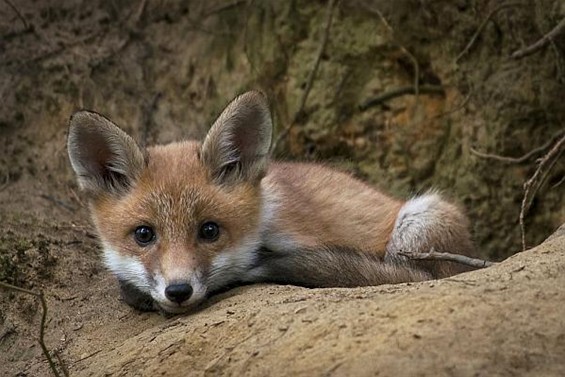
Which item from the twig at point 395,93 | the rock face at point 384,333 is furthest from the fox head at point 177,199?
the twig at point 395,93

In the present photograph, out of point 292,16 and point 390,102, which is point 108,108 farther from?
point 390,102

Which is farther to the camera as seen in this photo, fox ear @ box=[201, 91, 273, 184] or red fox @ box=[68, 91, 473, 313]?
fox ear @ box=[201, 91, 273, 184]

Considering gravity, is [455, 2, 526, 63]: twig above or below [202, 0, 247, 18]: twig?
below

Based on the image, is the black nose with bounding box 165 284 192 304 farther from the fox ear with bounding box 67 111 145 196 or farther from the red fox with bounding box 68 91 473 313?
the fox ear with bounding box 67 111 145 196

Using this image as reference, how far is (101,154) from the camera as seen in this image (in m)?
4.47

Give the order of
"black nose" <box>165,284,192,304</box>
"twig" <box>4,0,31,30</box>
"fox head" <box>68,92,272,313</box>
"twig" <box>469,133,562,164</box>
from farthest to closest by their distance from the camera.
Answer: "twig" <box>4,0,31,30</box> < "twig" <box>469,133,562,164</box> < "fox head" <box>68,92,272,313</box> < "black nose" <box>165,284,192,304</box>

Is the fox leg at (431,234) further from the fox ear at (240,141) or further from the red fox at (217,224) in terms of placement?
the fox ear at (240,141)

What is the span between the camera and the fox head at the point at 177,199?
13.4ft

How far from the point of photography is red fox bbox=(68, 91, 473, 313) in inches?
162

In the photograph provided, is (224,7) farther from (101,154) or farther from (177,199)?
(177,199)

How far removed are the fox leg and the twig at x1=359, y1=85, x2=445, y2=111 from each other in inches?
65.1

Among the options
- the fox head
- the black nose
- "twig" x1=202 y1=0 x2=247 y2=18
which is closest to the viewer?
the black nose

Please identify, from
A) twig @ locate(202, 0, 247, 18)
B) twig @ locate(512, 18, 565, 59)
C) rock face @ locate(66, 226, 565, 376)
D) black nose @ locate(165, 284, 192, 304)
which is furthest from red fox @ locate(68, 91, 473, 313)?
twig @ locate(202, 0, 247, 18)

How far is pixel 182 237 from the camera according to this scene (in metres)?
4.08
